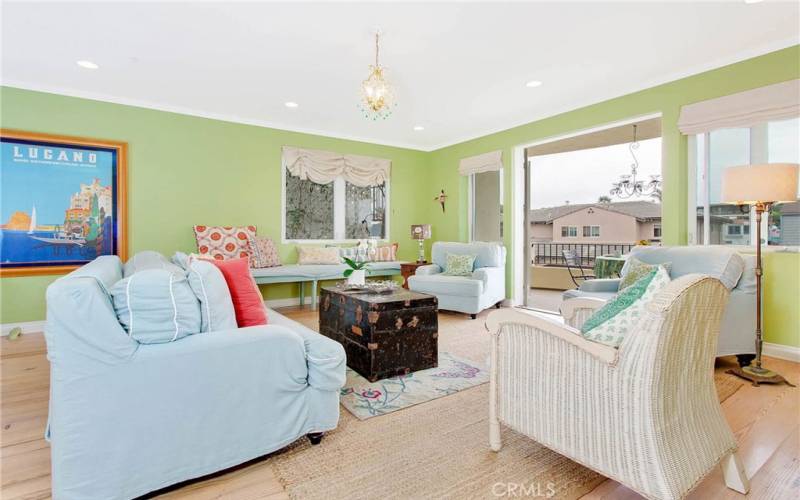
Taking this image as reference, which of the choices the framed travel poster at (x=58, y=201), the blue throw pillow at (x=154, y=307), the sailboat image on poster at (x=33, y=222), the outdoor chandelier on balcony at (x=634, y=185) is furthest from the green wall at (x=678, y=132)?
the sailboat image on poster at (x=33, y=222)

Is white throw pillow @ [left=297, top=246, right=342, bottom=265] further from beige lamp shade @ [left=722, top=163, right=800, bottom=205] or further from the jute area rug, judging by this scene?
beige lamp shade @ [left=722, top=163, right=800, bottom=205]

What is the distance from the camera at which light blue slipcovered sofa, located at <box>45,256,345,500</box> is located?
4.33ft

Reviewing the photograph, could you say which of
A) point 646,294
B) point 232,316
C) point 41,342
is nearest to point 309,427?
point 232,316

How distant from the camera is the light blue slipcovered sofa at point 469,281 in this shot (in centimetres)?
458

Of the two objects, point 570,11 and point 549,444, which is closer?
point 549,444

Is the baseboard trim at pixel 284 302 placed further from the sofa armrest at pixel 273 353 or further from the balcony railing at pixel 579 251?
the balcony railing at pixel 579 251

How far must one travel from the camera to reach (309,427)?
1779 mm

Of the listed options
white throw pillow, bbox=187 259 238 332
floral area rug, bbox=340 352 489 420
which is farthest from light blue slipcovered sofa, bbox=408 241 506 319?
white throw pillow, bbox=187 259 238 332

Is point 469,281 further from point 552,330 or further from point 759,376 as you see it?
point 552,330

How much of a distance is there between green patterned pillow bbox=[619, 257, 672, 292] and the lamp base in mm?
859

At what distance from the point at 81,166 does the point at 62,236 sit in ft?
2.62

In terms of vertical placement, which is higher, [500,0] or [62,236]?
[500,0]

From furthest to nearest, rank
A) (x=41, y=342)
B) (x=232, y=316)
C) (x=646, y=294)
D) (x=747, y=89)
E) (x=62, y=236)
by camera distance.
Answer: (x=62, y=236) < (x=41, y=342) < (x=747, y=89) < (x=232, y=316) < (x=646, y=294)

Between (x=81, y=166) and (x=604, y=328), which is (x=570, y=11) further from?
(x=81, y=166)
